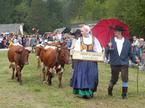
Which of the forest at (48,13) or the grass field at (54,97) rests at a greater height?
the forest at (48,13)

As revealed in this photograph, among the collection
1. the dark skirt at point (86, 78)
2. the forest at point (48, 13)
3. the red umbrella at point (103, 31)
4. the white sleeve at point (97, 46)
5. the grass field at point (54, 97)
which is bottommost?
the grass field at point (54, 97)

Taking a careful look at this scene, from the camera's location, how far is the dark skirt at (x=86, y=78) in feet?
41.4

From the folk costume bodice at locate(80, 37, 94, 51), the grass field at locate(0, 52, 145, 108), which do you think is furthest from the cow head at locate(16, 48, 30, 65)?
the folk costume bodice at locate(80, 37, 94, 51)

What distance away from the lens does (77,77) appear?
1278 centimetres

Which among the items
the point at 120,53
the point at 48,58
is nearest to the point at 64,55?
the point at 48,58

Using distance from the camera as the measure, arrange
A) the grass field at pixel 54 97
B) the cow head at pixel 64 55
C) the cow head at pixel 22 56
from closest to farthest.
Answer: the grass field at pixel 54 97
the cow head at pixel 64 55
the cow head at pixel 22 56

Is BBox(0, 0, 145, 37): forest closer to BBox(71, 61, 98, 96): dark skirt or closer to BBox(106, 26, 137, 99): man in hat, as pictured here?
BBox(106, 26, 137, 99): man in hat

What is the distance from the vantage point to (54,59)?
600 inches

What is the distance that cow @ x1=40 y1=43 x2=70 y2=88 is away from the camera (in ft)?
48.9

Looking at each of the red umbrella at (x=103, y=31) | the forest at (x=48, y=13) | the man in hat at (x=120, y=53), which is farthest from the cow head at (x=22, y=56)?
the forest at (x=48, y=13)

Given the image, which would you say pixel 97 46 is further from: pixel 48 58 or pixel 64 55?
pixel 48 58

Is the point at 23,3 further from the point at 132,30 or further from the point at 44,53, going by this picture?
the point at 44,53

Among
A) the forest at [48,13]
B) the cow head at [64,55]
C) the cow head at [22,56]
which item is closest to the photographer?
the cow head at [64,55]

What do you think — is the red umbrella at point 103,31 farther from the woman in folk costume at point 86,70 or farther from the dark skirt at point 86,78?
the dark skirt at point 86,78
